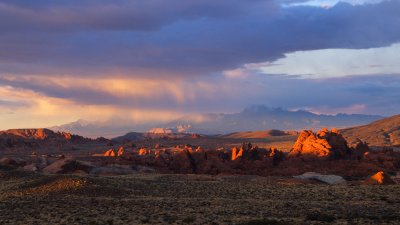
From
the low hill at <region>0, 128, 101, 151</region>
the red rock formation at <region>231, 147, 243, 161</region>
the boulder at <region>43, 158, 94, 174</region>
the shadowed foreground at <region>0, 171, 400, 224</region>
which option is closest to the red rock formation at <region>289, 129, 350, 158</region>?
the red rock formation at <region>231, 147, 243, 161</region>

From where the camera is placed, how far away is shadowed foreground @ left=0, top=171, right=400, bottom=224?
28.2 m

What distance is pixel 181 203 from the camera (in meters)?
36.4

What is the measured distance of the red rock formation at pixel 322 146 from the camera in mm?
83250

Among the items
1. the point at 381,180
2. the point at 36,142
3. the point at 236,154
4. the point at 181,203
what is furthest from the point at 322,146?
the point at 36,142

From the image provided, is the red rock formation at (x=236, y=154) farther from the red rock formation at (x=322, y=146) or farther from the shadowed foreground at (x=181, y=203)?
the shadowed foreground at (x=181, y=203)

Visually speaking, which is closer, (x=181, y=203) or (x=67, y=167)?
(x=181, y=203)

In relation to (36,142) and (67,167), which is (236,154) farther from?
(36,142)

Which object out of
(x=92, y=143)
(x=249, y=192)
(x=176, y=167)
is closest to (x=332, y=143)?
(x=176, y=167)

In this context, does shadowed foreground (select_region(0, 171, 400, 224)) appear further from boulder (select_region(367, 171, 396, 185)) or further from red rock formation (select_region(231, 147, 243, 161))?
red rock formation (select_region(231, 147, 243, 161))

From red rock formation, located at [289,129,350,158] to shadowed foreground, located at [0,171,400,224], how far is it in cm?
3054

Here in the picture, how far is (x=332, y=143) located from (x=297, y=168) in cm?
1162

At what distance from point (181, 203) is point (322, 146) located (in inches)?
2071

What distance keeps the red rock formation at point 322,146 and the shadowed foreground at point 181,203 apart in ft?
100

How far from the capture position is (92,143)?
197750 millimetres
